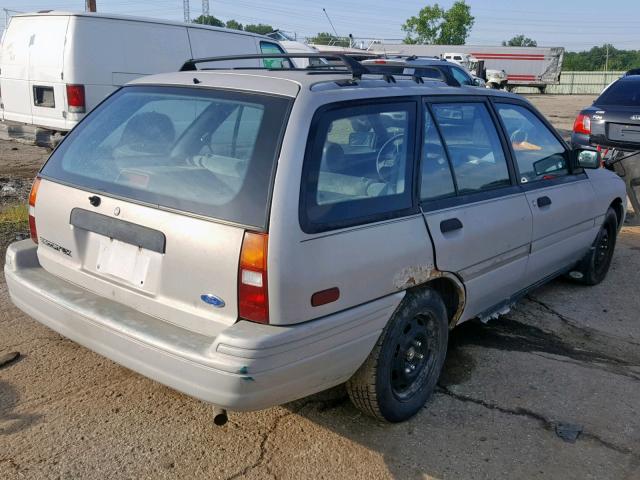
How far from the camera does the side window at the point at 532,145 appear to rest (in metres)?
4.18

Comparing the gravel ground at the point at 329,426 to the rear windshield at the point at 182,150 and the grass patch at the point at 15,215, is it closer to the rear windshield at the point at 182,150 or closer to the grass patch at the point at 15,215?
the rear windshield at the point at 182,150

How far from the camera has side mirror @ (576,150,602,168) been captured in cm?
466

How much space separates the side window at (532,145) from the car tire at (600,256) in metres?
0.95

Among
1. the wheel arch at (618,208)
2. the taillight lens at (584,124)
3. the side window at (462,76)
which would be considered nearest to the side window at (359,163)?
the wheel arch at (618,208)

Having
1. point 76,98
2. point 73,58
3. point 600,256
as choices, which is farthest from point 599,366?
point 73,58

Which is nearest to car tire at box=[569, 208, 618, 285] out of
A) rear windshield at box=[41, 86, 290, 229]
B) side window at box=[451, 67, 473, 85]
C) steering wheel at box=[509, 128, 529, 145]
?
steering wheel at box=[509, 128, 529, 145]

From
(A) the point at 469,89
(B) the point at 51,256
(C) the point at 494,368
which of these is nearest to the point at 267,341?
(B) the point at 51,256

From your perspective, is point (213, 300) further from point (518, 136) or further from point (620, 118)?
point (620, 118)

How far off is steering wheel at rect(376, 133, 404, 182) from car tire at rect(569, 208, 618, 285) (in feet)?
9.05

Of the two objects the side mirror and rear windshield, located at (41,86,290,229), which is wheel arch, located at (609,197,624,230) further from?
rear windshield, located at (41,86,290,229)

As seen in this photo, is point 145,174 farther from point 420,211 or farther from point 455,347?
point 455,347

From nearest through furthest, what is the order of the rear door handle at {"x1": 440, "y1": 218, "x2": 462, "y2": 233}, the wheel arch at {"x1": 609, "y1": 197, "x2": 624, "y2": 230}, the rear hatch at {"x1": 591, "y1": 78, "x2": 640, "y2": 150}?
the rear door handle at {"x1": 440, "y1": 218, "x2": 462, "y2": 233}, the wheel arch at {"x1": 609, "y1": 197, "x2": 624, "y2": 230}, the rear hatch at {"x1": 591, "y1": 78, "x2": 640, "y2": 150}

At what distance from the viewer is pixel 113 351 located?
112 inches

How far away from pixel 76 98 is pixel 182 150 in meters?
6.47
